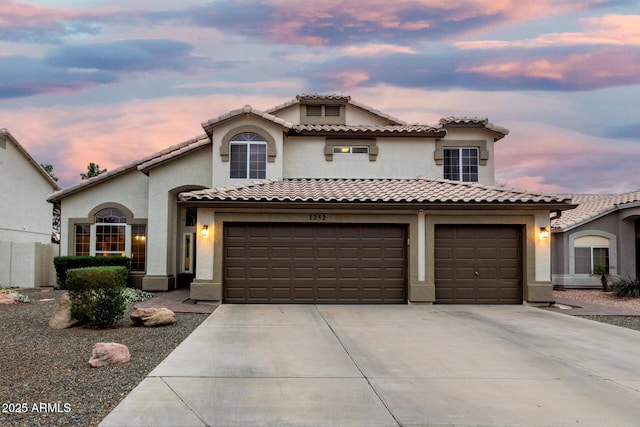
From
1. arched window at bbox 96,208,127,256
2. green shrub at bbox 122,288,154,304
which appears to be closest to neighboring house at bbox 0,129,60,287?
arched window at bbox 96,208,127,256

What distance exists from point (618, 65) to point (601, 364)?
14.6 m

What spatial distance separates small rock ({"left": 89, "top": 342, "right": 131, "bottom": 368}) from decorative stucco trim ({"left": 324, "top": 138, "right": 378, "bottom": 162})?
11983 millimetres

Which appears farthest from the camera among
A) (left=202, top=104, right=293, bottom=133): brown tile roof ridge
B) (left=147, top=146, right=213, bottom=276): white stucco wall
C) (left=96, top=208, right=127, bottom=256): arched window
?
(left=96, top=208, right=127, bottom=256): arched window

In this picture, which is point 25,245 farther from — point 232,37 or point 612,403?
point 612,403

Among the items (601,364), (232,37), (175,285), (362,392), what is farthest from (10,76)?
(601,364)

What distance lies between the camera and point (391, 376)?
20.8ft

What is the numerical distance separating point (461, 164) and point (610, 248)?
7585 mm

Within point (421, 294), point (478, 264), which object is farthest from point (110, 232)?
point (478, 264)

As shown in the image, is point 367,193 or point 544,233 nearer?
point 544,233

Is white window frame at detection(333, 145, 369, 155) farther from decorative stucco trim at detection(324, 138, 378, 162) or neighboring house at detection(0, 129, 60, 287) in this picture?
neighboring house at detection(0, 129, 60, 287)

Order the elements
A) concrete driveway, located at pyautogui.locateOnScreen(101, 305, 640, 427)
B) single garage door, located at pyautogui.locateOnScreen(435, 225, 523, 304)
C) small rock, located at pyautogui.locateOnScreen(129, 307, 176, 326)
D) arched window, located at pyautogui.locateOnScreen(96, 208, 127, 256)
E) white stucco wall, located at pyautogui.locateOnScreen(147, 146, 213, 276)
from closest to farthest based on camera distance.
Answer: concrete driveway, located at pyautogui.locateOnScreen(101, 305, 640, 427) → small rock, located at pyautogui.locateOnScreen(129, 307, 176, 326) → single garage door, located at pyautogui.locateOnScreen(435, 225, 523, 304) → white stucco wall, located at pyautogui.locateOnScreen(147, 146, 213, 276) → arched window, located at pyautogui.locateOnScreen(96, 208, 127, 256)

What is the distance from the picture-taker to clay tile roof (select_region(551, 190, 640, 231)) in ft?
64.3

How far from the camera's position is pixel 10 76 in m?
21.0

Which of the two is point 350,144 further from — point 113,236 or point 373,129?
point 113,236
